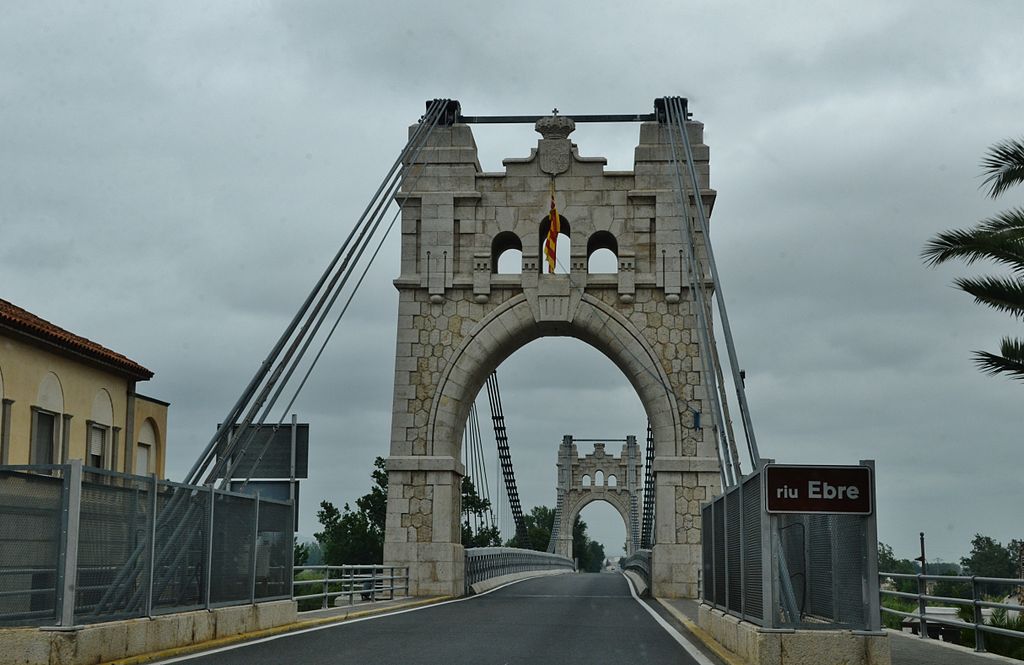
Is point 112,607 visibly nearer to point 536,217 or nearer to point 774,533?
point 774,533

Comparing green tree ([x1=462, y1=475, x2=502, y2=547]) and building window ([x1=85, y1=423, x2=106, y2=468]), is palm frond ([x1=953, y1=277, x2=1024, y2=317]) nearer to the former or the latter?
building window ([x1=85, y1=423, x2=106, y2=468])

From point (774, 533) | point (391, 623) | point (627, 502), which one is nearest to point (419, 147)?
point (391, 623)

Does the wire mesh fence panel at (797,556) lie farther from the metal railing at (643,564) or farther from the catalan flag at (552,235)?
the metal railing at (643,564)

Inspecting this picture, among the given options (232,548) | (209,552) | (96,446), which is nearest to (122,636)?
(209,552)

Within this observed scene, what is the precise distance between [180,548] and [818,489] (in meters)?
6.46

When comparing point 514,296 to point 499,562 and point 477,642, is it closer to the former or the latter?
point 499,562

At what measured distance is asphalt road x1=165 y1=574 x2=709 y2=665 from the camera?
11.9 m

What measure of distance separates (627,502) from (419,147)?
8449 cm

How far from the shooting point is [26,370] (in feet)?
70.3

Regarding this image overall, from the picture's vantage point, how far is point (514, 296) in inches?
1155

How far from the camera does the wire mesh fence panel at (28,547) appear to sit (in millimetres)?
10141

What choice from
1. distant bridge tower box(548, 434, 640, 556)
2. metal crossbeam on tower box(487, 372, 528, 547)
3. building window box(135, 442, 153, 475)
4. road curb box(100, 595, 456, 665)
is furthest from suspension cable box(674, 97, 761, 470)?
distant bridge tower box(548, 434, 640, 556)

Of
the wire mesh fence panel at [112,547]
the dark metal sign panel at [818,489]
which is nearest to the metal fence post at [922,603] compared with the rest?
the dark metal sign panel at [818,489]

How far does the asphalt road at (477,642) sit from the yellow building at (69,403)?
23.9 feet
